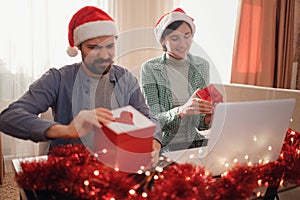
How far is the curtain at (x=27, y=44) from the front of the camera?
2654 millimetres

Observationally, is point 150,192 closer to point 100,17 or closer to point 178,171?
point 178,171

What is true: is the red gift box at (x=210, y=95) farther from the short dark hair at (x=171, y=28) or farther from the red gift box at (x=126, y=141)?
the short dark hair at (x=171, y=28)

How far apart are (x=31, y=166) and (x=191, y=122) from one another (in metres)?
0.94

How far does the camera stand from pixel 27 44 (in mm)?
2730

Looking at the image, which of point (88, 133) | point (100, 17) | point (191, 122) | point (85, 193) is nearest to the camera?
point (85, 193)

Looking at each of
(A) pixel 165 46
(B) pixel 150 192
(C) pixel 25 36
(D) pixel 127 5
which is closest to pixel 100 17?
(A) pixel 165 46

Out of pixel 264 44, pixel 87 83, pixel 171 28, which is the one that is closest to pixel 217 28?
pixel 264 44

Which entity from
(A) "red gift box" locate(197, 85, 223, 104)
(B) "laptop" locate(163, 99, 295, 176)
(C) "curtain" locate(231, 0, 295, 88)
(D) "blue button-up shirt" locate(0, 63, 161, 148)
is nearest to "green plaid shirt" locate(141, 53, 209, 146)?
(D) "blue button-up shirt" locate(0, 63, 161, 148)

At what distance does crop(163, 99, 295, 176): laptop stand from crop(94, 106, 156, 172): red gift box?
0.50 feet

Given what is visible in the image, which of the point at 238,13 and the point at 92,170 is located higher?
the point at 238,13

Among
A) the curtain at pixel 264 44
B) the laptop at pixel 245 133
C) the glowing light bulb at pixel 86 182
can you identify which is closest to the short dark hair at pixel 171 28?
the laptop at pixel 245 133

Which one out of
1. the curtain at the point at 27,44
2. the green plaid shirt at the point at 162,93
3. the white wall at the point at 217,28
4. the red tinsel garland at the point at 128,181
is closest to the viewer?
the red tinsel garland at the point at 128,181

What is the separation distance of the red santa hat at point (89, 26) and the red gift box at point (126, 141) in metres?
0.49

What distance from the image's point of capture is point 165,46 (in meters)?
1.67
